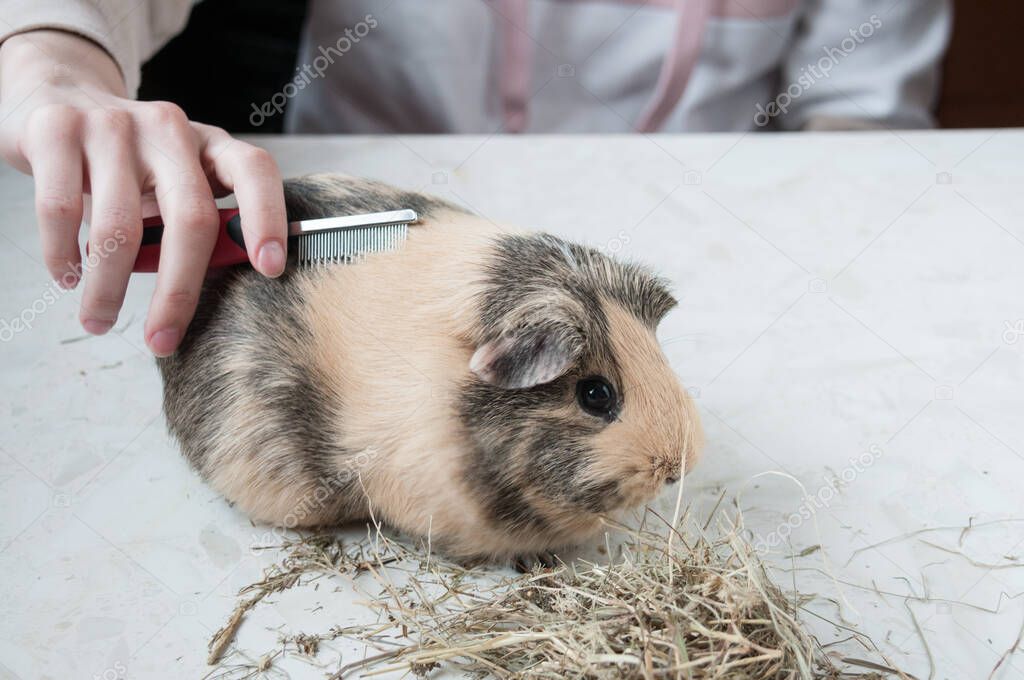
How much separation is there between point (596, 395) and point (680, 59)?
1.58 meters

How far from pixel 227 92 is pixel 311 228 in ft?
5.81

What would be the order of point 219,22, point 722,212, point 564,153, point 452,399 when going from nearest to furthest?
point 452,399 < point 722,212 < point 564,153 < point 219,22

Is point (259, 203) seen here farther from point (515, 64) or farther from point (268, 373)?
point (515, 64)

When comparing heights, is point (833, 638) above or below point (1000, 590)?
below

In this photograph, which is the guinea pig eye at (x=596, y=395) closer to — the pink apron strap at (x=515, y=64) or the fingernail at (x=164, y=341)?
the fingernail at (x=164, y=341)

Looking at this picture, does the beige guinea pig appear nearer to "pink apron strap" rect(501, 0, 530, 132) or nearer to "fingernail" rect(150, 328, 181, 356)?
"fingernail" rect(150, 328, 181, 356)

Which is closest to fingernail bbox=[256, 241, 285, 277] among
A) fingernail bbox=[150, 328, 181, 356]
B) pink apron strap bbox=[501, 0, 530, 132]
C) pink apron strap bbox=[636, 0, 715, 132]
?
fingernail bbox=[150, 328, 181, 356]

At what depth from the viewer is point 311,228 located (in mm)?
1339

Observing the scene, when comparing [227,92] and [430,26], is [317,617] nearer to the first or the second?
[430,26]

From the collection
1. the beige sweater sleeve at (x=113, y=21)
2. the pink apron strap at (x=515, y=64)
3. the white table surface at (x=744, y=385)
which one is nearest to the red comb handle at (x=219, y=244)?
the white table surface at (x=744, y=385)

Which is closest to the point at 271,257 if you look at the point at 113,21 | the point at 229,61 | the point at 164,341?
the point at 164,341

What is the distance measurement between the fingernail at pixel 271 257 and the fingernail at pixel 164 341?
0.61ft

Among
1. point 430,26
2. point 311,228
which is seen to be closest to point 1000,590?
point 311,228

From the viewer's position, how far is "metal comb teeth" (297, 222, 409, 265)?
133cm
